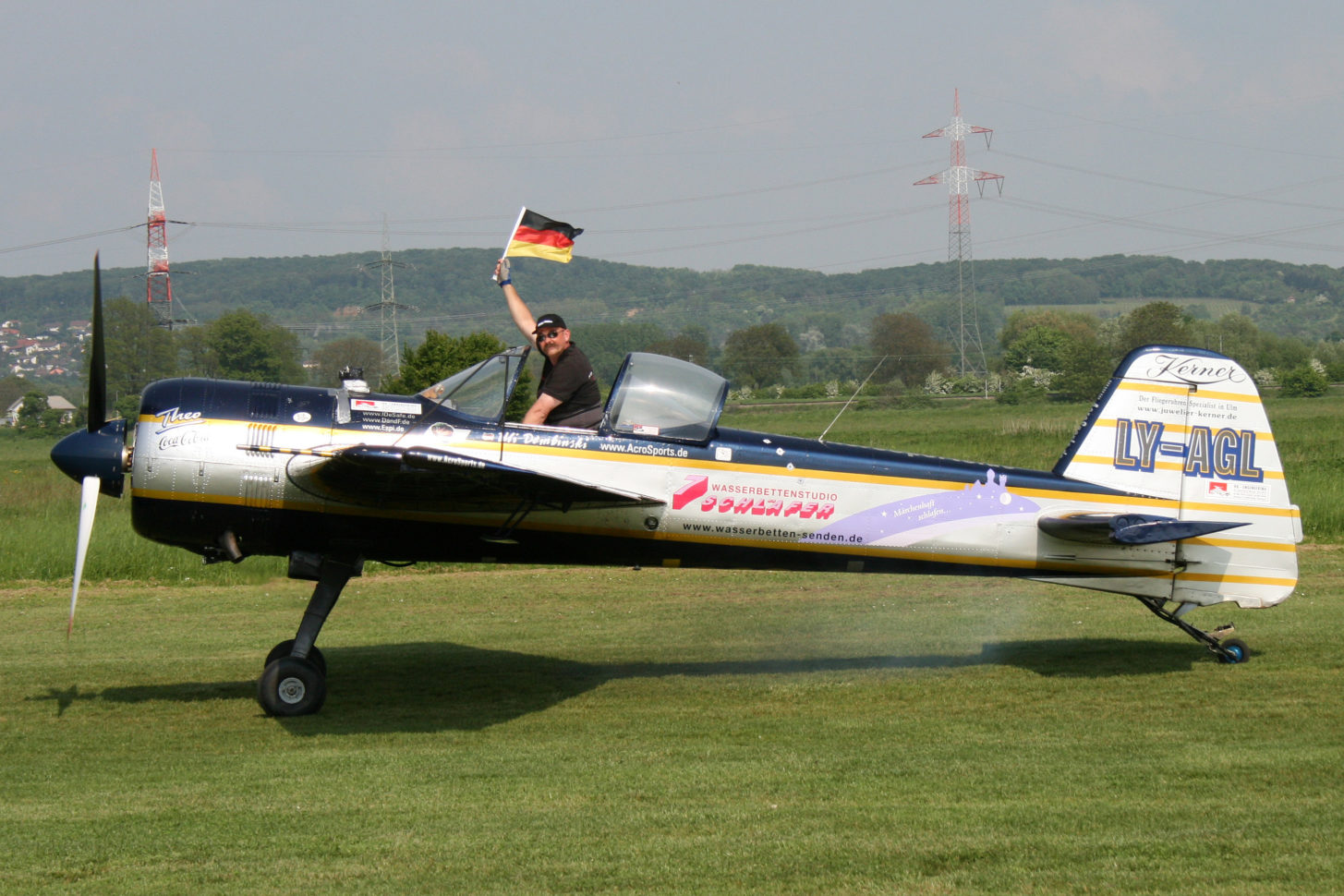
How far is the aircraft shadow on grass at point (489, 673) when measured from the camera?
819 centimetres

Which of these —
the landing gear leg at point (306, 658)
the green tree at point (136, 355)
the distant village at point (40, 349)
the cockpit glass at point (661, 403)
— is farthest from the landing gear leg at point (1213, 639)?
the distant village at point (40, 349)

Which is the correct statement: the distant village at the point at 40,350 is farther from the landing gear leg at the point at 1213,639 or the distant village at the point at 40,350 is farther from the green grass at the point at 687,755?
the landing gear leg at the point at 1213,639

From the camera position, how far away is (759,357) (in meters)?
69.5

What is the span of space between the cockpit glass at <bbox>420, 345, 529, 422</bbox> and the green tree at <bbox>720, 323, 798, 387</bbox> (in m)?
51.7

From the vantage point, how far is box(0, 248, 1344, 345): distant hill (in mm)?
143000

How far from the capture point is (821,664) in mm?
9594

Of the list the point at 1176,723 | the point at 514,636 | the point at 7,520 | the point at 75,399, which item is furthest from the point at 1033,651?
the point at 75,399

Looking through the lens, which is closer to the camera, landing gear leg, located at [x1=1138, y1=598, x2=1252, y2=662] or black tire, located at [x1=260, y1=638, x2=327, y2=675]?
black tire, located at [x1=260, y1=638, x2=327, y2=675]

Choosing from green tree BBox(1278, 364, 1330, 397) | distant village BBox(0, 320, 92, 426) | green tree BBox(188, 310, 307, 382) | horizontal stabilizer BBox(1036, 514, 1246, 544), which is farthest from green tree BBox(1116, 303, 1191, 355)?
distant village BBox(0, 320, 92, 426)

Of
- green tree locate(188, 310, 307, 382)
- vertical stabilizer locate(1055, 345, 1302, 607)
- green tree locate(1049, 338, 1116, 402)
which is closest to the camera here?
vertical stabilizer locate(1055, 345, 1302, 607)

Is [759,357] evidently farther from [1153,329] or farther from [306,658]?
[306,658]

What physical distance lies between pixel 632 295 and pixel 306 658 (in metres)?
162

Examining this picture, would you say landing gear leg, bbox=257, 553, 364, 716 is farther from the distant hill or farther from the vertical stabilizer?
the distant hill

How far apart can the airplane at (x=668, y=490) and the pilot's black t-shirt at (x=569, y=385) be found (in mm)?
202
